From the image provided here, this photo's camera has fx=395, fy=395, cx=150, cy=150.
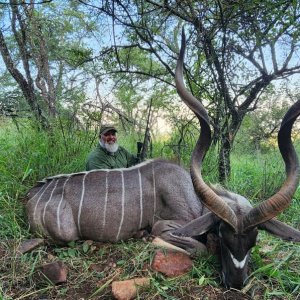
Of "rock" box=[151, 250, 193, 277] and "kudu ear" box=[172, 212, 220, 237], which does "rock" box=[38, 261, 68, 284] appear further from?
"kudu ear" box=[172, 212, 220, 237]

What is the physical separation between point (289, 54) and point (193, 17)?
1.05 metres

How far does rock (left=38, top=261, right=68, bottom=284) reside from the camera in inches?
86.0

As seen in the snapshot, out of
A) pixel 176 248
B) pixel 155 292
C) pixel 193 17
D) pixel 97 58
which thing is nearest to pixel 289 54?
pixel 193 17

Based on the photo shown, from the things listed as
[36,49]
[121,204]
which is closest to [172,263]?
[121,204]

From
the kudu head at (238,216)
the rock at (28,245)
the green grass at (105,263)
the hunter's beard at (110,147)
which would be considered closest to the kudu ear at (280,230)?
the kudu head at (238,216)

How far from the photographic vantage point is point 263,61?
3.87m

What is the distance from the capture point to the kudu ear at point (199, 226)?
87.7 inches

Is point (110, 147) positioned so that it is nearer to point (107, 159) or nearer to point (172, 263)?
point (107, 159)

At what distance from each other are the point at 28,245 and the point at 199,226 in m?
1.11

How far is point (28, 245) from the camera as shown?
2523 millimetres

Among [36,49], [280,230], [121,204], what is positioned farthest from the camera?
[36,49]

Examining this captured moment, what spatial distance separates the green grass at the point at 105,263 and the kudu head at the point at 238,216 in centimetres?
12

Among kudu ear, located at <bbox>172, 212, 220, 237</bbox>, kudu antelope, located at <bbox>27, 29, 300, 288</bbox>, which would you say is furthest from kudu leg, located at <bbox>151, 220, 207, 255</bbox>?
kudu ear, located at <bbox>172, 212, 220, 237</bbox>

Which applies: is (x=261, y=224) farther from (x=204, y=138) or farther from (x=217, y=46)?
(x=217, y=46)
